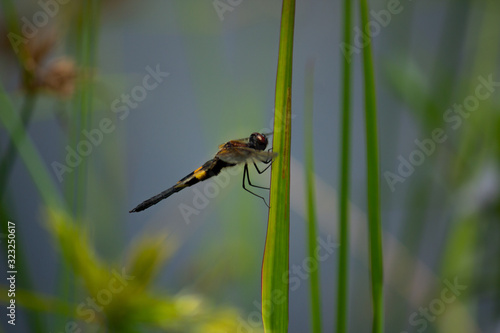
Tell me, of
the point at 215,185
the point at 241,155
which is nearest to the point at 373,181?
the point at 241,155

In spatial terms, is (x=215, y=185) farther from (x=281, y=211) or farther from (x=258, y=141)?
(x=281, y=211)

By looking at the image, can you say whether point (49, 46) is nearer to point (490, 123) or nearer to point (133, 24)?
point (133, 24)

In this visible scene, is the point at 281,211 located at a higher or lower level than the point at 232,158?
lower

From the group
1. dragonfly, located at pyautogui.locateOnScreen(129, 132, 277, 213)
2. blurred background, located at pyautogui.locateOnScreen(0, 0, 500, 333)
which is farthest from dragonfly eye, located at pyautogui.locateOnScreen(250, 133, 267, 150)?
blurred background, located at pyautogui.locateOnScreen(0, 0, 500, 333)

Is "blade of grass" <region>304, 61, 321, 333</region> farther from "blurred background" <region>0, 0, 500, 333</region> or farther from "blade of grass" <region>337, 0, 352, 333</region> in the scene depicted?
"blurred background" <region>0, 0, 500, 333</region>

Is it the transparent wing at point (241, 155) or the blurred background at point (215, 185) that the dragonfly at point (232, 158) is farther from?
the blurred background at point (215, 185)

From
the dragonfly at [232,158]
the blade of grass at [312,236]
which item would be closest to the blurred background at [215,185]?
the dragonfly at [232,158]

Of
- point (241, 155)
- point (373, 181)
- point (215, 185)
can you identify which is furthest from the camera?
point (215, 185)

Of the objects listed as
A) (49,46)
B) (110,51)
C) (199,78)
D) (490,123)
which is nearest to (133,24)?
(110,51)
